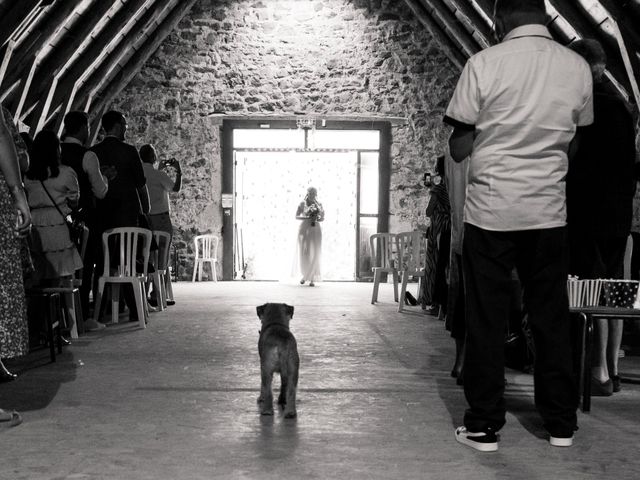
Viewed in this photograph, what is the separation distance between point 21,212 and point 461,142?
59.5 inches

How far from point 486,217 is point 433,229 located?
3.88 m

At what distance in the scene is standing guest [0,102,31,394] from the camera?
8.91 feet

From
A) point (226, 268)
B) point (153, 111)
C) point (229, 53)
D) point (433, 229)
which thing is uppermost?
point (229, 53)

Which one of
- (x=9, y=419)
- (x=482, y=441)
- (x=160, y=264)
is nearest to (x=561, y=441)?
(x=482, y=441)

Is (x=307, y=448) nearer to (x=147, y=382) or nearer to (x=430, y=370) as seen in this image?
(x=147, y=382)

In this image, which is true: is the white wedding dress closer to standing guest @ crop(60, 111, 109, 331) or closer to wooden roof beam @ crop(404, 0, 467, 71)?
wooden roof beam @ crop(404, 0, 467, 71)

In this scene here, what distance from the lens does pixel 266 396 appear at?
2.90 meters

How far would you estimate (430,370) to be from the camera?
13.1ft

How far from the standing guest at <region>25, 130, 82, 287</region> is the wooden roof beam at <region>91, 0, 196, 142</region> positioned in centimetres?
686

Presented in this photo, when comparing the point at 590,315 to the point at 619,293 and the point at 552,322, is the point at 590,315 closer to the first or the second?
the point at 619,293

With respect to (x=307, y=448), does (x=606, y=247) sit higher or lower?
higher

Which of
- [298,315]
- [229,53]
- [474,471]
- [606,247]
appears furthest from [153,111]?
[474,471]

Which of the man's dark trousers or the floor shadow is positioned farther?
the floor shadow

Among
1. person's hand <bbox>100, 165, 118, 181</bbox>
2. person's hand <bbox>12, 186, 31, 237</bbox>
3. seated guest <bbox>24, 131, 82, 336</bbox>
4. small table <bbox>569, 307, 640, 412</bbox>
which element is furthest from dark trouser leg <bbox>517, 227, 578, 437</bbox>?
person's hand <bbox>100, 165, 118, 181</bbox>
